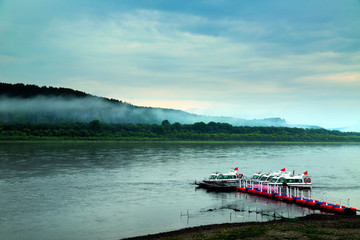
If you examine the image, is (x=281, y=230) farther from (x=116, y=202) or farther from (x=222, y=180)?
(x=222, y=180)

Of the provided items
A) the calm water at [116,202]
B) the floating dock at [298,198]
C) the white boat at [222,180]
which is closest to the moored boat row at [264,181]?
the white boat at [222,180]

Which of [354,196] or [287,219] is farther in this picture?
[354,196]

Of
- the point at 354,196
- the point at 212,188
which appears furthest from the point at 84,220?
the point at 354,196

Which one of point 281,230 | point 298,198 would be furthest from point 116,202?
point 298,198

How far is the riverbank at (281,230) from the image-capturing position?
3228 centimetres

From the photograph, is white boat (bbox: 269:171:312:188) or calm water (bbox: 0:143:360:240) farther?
white boat (bbox: 269:171:312:188)

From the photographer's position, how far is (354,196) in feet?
196

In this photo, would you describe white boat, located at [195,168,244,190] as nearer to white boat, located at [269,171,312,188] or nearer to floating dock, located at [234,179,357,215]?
floating dock, located at [234,179,357,215]

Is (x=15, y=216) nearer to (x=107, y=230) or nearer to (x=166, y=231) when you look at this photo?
(x=107, y=230)

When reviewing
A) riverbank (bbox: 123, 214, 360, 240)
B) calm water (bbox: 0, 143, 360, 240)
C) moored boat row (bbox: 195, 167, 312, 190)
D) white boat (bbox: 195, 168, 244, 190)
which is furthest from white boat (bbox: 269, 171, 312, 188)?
riverbank (bbox: 123, 214, 360, 240)

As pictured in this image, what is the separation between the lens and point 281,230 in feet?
114

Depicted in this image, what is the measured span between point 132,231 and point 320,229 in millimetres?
19634

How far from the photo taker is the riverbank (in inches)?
1271

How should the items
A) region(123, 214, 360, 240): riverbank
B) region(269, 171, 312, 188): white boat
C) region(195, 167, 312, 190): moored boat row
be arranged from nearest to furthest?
region(123, 214, 360, 240): riverbank
region(269, 171, 312, 188): white boat
region(195, 167, 312, 190): moored boat row
